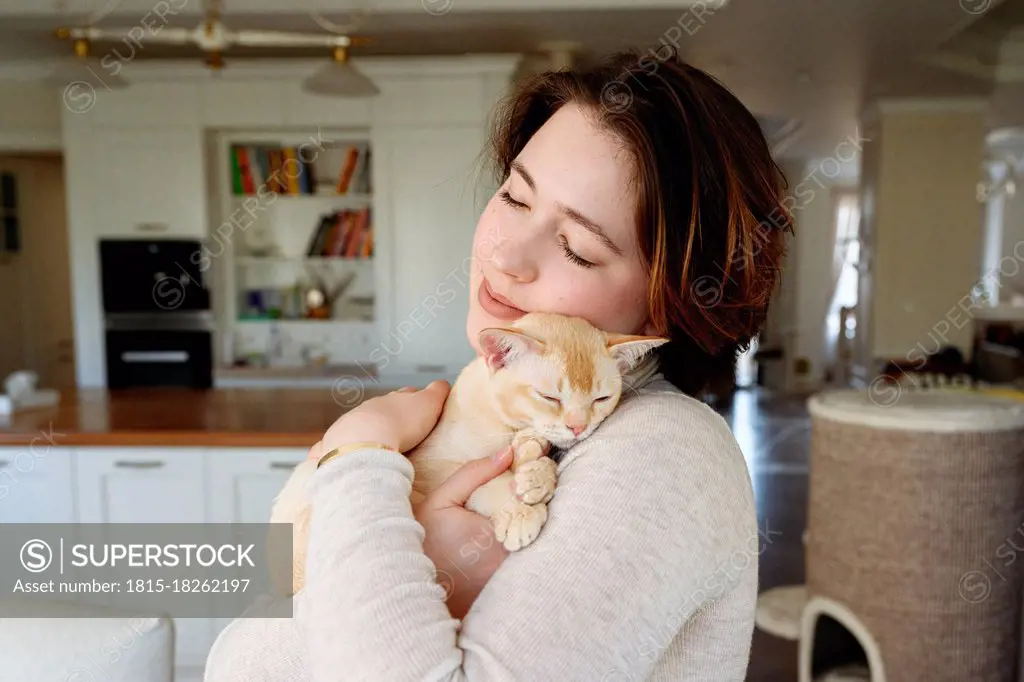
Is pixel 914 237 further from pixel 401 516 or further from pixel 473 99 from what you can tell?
pixel 401 516

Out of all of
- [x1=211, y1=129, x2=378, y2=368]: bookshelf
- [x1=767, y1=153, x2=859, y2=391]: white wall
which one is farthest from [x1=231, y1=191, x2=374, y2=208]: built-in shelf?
[x1=767, y1=153, x2=859, y2=391]: white wall

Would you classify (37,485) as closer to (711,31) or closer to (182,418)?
(182,418)

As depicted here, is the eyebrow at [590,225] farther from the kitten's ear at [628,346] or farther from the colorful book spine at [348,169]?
the colorful book spine at [348,169]

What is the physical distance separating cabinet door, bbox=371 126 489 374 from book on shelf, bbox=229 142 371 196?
1.07ft

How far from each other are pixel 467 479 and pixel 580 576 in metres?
0.22

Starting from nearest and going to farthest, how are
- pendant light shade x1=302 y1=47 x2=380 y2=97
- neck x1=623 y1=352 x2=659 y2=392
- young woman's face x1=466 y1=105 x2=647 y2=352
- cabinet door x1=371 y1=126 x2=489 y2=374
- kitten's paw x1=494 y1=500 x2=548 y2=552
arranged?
kitten's paw x1=494 y1=500 x2=548 y2=552, young woman's face x1=466 y1=105 x2=647 y2=352, neck x1=623 y1=352 x2=659 y2=392, pendant light shade x1=302 y1=47 x2=380 y2=97, cabinet door x1=371 y1=126 x2=489 y2=374

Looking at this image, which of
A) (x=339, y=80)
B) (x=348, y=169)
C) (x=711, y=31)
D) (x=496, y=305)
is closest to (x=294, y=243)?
(x=348, y=169)

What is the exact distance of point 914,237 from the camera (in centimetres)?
584

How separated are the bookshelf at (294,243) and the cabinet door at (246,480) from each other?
211cm

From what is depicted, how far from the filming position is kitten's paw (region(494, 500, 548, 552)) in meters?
0.68

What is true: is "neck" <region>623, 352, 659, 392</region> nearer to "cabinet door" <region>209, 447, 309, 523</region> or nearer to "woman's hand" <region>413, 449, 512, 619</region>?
"woman's hand" <region>413, 449, 512, 619</region>

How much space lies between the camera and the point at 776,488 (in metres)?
4.93

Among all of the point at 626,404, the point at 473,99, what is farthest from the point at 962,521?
the point at 473,99

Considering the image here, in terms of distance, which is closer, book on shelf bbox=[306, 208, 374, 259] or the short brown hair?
the short brown hair
